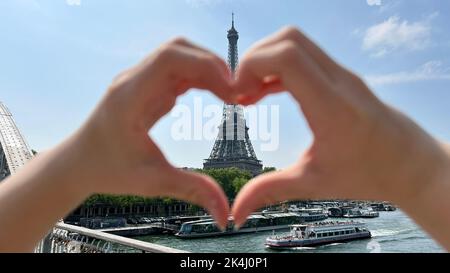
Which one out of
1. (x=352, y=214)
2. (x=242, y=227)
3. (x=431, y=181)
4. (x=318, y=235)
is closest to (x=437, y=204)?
(x=431, y=181)

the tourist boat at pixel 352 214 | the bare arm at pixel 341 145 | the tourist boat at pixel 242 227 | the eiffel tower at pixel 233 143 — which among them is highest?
the eiffel tower at pixel 233 143

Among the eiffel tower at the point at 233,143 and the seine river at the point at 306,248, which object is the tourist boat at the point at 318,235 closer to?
the seine river at the point at 306,248

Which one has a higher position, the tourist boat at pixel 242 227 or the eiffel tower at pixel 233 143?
the eiffel tower at pixel 233 143

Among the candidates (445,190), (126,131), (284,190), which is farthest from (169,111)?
(445,190)

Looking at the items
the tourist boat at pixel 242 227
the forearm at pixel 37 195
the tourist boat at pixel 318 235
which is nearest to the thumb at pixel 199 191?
the forearm at pixel 37 195

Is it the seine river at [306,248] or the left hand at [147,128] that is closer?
the left hand at [147,128]

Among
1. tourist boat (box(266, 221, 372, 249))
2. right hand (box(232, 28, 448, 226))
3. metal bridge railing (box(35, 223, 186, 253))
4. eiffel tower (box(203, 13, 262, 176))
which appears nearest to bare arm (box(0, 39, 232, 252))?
right hand (box(232, 28, 448, 226))

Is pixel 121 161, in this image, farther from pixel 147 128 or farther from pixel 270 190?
pixel 270 190
